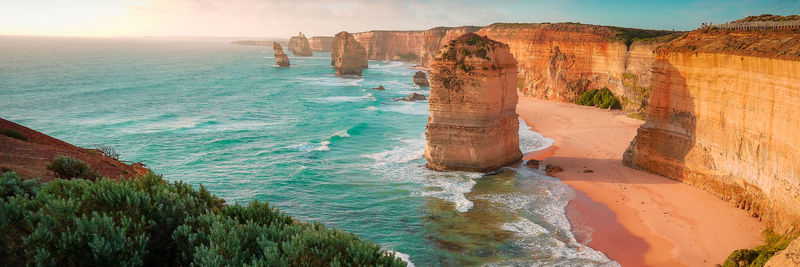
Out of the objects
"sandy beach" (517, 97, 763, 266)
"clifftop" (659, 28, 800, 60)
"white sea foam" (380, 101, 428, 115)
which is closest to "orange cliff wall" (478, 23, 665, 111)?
"white sea foam" (380, 101, 428, 115)

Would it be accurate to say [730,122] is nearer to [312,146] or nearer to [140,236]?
[140,236]

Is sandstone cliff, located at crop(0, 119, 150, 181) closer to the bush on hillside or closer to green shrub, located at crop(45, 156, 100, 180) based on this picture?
green shrub, located at crop(45, 156, 100, 180)

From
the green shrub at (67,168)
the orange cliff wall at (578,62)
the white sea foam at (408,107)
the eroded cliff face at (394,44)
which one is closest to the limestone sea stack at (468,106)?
the green shrub at (67,168)

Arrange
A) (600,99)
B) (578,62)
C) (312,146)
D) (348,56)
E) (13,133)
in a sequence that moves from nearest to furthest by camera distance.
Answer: (13,133)
(312,146)
(600,99)
(578,62)
(348,56)

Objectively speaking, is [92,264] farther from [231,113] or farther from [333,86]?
[333,86]

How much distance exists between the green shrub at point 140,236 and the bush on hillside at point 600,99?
44.1m

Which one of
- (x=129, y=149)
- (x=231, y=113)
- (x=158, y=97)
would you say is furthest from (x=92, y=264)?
(x=158, y=97)

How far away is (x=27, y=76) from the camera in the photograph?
254 ft

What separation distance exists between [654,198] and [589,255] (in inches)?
283

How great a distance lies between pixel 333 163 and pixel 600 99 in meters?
31.4

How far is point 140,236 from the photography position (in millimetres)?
6906

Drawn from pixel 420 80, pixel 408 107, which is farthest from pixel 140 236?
pixel 420 80

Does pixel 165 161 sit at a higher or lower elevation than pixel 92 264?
lower

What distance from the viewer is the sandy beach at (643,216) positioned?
53.0ft
